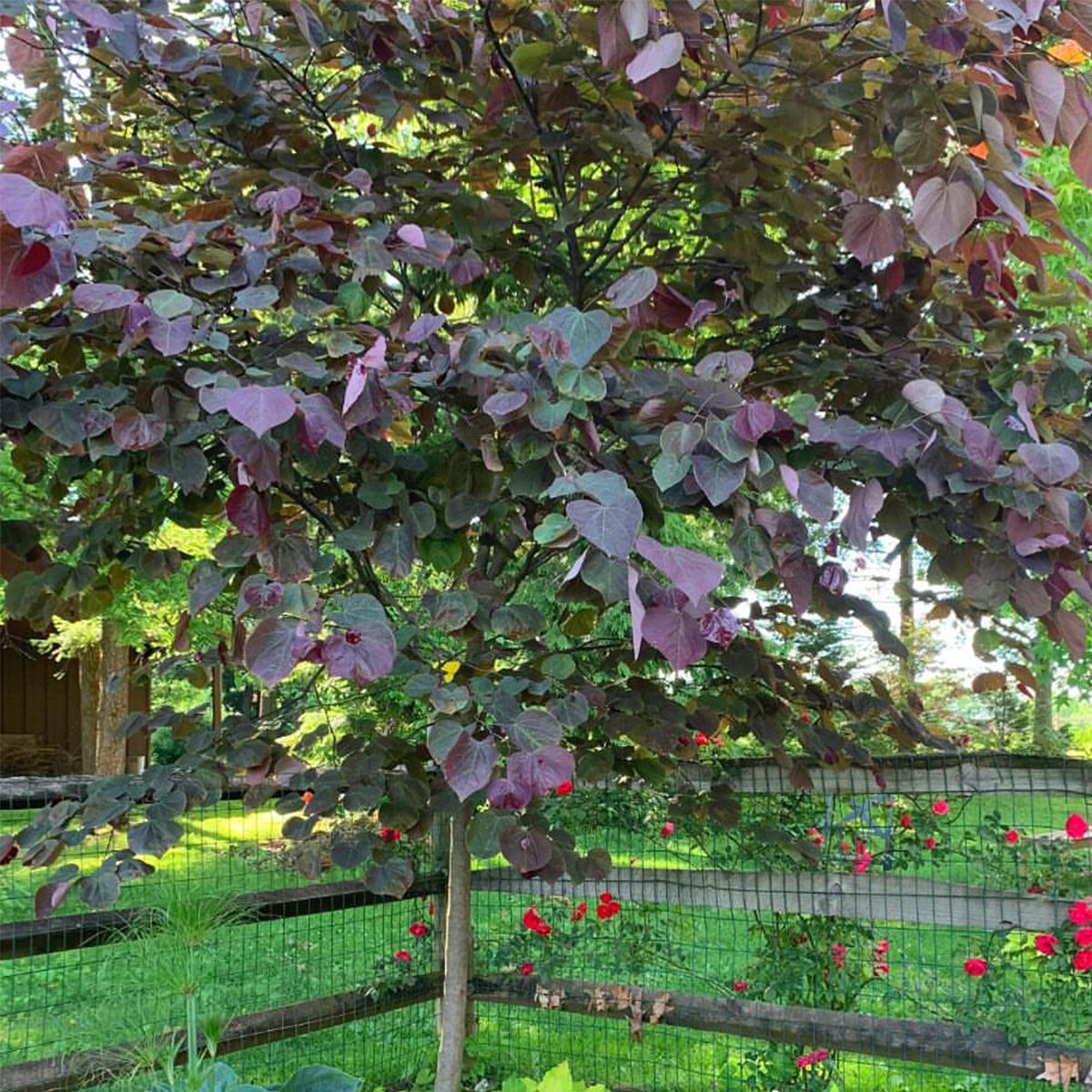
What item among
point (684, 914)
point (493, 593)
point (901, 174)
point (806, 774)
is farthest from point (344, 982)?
point (901, 174)

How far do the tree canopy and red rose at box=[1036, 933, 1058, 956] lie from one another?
2.35 feet

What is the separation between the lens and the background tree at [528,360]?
48.9 inches

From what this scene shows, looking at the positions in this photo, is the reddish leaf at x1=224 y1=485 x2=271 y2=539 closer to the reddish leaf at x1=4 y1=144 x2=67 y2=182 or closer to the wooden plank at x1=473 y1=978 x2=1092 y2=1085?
the reddish leaf at x1=4 y1=144 x2=67 y2=182

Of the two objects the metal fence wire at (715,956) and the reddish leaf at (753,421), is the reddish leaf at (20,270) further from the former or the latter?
the metal fence wire at (715,956)

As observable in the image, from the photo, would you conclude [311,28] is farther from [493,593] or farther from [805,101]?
[493,593]

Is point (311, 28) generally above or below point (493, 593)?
above

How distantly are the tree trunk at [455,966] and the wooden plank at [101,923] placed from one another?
278 mm

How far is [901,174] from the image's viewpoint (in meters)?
1.54

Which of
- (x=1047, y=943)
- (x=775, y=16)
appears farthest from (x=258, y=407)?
(x=1047, y=943)

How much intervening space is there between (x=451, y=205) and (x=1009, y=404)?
974 mm

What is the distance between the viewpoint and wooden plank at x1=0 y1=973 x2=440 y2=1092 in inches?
83.9

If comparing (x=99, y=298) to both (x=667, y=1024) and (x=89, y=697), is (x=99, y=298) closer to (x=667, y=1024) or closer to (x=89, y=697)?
(x=667, y=1024)

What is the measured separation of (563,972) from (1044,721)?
3559 mm

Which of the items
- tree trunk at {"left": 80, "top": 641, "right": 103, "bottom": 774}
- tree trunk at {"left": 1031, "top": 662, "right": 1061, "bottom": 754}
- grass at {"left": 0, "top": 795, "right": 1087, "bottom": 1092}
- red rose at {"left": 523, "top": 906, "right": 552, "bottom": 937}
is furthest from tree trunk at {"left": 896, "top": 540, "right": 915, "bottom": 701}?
tree trunk at {"left": 80, "top": 641, "right": 103, "bottom": 774}
